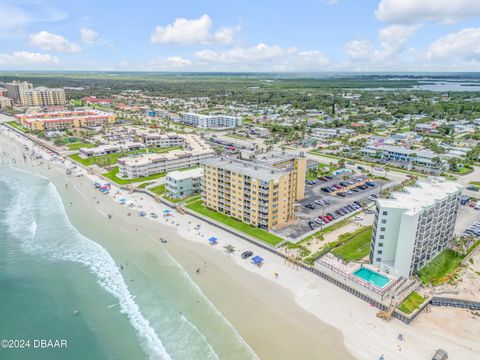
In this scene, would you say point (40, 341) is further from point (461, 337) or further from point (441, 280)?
point (441, 280)

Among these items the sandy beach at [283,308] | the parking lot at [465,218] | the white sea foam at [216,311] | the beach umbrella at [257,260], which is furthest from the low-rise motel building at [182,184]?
the parking lot at [465,218]

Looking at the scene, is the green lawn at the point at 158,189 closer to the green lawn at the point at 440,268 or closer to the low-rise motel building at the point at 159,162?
the low-rise motel building at the point at 159,162

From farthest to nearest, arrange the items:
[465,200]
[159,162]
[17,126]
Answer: [17,126] < [159,162] < [465,200]

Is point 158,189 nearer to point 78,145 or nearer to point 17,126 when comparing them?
point 78,145

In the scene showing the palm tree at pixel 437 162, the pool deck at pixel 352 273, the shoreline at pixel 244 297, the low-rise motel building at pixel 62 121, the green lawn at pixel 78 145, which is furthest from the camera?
the low-rise motel building at pixel 62 121

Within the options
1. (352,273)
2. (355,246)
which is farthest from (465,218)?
(352,273)

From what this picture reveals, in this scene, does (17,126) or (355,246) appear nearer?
(355,246)

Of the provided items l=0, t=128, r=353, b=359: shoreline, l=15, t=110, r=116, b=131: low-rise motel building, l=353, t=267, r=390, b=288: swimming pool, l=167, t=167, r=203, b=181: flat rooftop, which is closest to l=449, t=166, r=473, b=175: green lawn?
l=353, t=267, r=390, b=288: swimming pool
